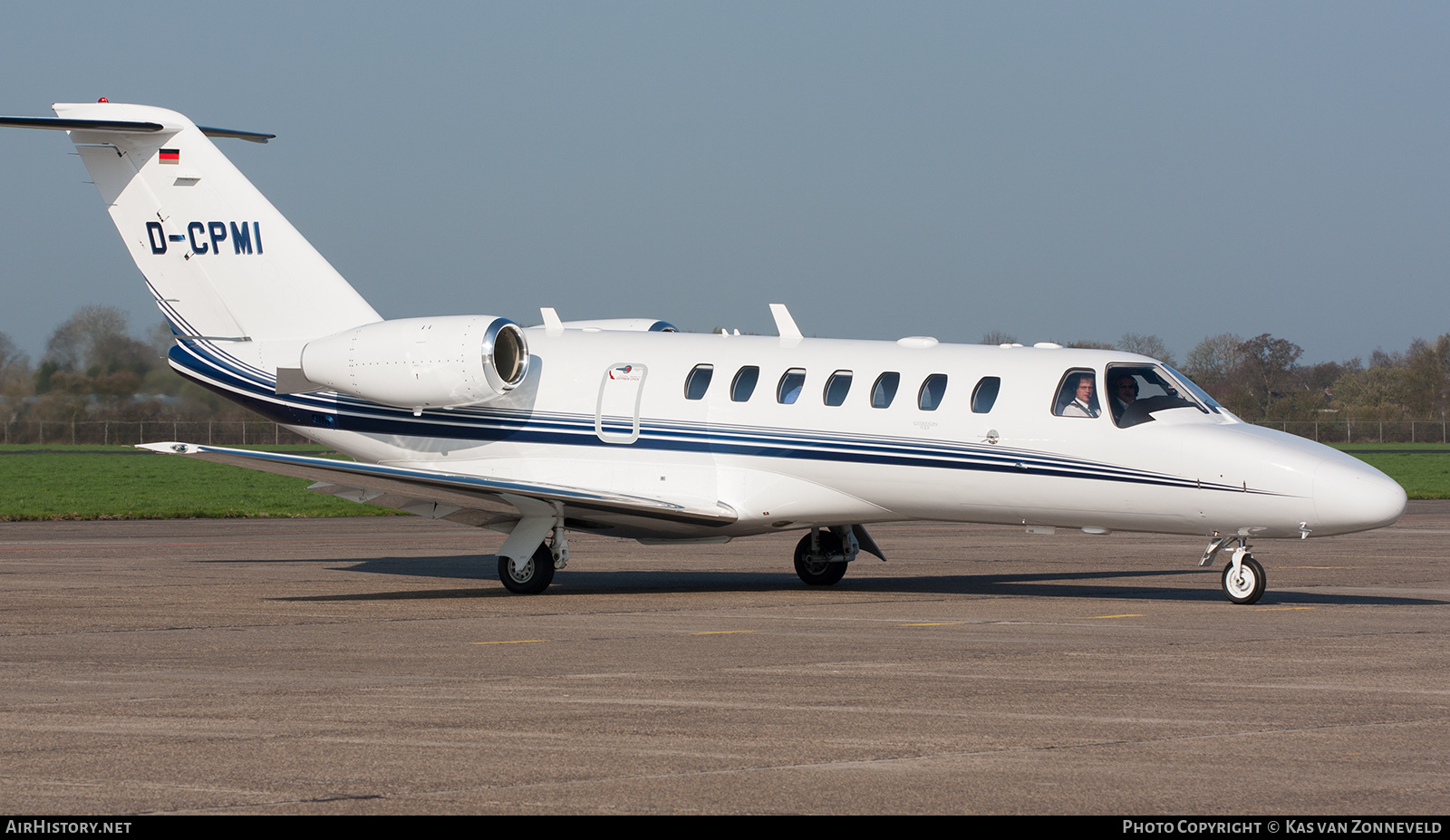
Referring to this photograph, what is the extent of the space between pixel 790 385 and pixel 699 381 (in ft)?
3.78

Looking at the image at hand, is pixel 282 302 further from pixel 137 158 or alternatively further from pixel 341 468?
pixel 341 468

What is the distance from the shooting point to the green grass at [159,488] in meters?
36.6

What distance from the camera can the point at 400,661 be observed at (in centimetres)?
1236

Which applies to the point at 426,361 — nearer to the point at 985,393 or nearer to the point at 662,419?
the point at 662,419

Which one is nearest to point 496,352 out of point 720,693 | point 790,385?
point 790,385

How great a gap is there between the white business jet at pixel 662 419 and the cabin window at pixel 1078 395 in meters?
0.02

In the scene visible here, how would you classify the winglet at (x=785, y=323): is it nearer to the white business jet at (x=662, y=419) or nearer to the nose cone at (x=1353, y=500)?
the white business jet at (x=662, y=419)

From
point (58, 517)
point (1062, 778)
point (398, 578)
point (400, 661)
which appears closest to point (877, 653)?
point (400, 661)

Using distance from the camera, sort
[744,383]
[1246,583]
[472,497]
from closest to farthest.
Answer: [1246,583], [472,497], [744,383]

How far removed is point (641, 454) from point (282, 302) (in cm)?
535

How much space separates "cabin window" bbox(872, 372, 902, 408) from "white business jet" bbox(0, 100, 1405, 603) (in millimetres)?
26

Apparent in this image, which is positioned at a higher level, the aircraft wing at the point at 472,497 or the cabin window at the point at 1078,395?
the cabin window at the point at 1078,395

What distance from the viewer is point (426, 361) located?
63.0 feet

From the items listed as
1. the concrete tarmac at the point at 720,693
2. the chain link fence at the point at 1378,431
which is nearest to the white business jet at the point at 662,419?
the concrete tarmac at the point at 720,693
